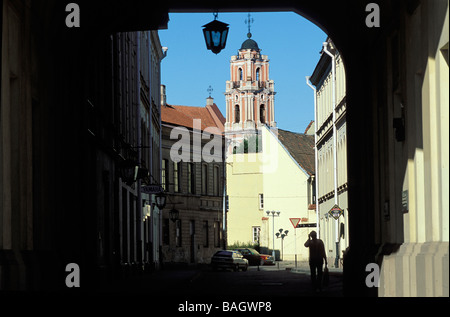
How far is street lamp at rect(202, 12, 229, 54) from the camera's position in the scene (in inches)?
679

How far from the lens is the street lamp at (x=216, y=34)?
56.6ft

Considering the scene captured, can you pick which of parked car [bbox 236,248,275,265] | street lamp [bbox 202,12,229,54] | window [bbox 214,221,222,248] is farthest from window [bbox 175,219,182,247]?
street lamp [bbox 202,12,229,54]

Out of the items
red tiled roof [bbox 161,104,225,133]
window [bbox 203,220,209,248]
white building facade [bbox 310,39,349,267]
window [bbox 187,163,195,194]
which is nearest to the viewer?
white building facade [bbox 310,39,349,267]

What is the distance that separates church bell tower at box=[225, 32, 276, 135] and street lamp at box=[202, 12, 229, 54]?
389 feet

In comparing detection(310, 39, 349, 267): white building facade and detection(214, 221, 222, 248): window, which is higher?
detection(310, 39, 349, 267): white building facade

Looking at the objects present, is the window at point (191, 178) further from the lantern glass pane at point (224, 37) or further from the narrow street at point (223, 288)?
the lantern glass pane at point (224, 37)

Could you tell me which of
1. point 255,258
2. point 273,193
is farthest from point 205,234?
point 273,193

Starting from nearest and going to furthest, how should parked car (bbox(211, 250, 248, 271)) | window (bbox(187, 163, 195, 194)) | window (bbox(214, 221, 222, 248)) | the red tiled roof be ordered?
parked car (bbox(211, 250, 248, 271)) < window (bbox(187, 163, 195, 194)) < window (bbox(214, 221, 222, 248)) < the red tiled roof

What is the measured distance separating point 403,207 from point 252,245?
7102cm

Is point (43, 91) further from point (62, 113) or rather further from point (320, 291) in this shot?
point (320, 291)

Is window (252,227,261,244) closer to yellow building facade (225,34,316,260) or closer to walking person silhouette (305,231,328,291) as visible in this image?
yellow building facade (225,34,316,260)

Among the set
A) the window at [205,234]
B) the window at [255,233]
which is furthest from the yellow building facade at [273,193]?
the window at [205,234]

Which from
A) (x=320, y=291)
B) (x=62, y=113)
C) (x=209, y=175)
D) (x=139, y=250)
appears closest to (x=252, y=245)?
(x=209, y=175)

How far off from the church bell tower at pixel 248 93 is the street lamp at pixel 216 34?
389 ft
